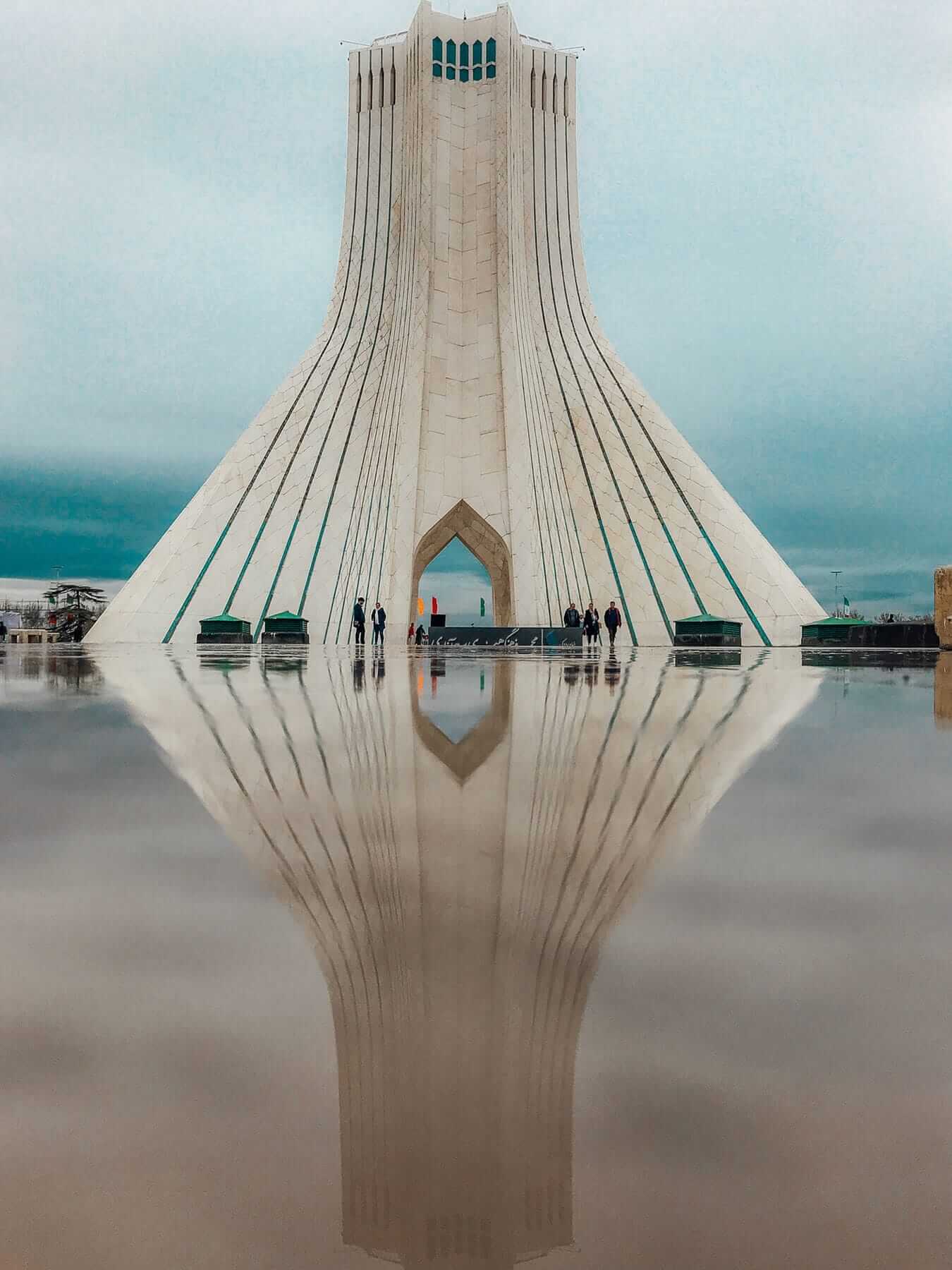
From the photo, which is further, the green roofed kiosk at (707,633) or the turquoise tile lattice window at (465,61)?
the turquoise tile lattice window at (465,61)

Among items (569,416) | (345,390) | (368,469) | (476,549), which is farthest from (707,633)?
(345,390)

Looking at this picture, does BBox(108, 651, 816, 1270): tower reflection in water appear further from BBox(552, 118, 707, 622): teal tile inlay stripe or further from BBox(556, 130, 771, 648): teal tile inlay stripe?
BBox(552, 118, 707, 622): teal tile inlay stripe

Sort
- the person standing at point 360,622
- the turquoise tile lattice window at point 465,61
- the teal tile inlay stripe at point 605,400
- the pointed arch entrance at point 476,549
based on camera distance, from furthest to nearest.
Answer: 1. the turquoise tile lattice window at point 465,61
2. the pointed arch entrance at point 476,549
3. the teal tile inlay stripe at point 605,400
4. the person standing at point 360,622

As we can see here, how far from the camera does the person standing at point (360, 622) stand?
590 inches

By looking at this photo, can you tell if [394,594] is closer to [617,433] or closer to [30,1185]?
[617,433]

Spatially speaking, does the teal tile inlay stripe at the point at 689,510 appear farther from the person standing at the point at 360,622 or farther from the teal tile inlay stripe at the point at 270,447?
the person standing at the point at 360,622

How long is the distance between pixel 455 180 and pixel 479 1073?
21.3 metres

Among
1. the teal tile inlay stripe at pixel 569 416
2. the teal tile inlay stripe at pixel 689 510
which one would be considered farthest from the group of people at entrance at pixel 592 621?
the teal tile inlay stripe at pixel 689 510

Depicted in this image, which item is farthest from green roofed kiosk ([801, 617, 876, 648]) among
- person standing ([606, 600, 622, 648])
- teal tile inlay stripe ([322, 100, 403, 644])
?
teal tile inlay stripe ([322, 100, 403, 644])

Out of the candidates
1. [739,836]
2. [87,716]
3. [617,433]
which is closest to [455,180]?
[617,433]

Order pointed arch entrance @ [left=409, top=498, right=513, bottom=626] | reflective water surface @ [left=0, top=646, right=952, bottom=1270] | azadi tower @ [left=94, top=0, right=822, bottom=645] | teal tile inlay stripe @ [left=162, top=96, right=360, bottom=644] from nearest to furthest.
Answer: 1. reflective water surface @ [left=0, top=646, right=952, bottom=1270]
2. teal tile inlay stripe @ [left=162, top=96, right=360, bottom=644]
3. azadi tower @ [left=94, top=0, right=822, bottom=645]
4. pointed arch entrance @ [left=409, top=498, right=513, bottom=626]

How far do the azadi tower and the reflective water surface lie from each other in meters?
14.4

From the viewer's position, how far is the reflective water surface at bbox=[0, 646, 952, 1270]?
0.54 meters

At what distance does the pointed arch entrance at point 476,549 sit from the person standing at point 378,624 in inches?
57.0
